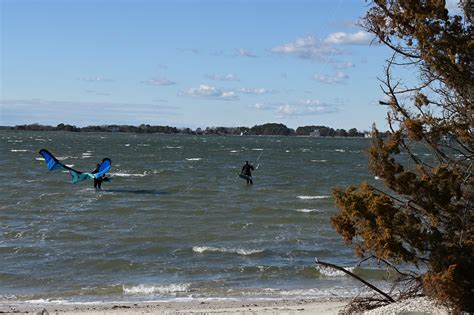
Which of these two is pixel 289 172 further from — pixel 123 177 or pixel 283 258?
pixel 283 258

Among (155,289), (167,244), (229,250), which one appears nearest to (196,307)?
(155,289)

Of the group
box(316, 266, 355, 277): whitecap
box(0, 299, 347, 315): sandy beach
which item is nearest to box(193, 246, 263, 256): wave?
box(316, 266, 355, 277): whitecap

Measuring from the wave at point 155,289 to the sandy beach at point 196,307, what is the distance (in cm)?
120

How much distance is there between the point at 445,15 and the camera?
8.62m

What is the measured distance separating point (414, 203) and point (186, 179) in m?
34.8

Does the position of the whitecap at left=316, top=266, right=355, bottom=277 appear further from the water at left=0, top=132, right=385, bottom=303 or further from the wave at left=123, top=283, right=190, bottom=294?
the wave at left=123, top=283, right=190, bottom=294

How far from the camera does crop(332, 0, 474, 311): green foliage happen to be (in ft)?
28.1

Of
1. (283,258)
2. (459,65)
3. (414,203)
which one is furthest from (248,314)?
(283,258)

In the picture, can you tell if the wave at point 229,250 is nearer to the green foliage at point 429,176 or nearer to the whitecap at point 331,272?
the whitecap at point 331,272

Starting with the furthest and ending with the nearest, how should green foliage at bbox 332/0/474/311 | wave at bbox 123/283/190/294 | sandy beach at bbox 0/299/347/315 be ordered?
wave at bbox 123/283/190/294
sandy beach at bbox 0/299/347/315
green foliage at bbox 332/0/474/311

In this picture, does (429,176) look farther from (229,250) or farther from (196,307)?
(229,250)

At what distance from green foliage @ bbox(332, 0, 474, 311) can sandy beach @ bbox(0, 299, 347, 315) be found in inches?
102

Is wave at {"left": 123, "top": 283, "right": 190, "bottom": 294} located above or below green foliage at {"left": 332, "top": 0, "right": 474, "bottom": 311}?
below

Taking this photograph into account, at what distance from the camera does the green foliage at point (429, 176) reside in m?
8.56
